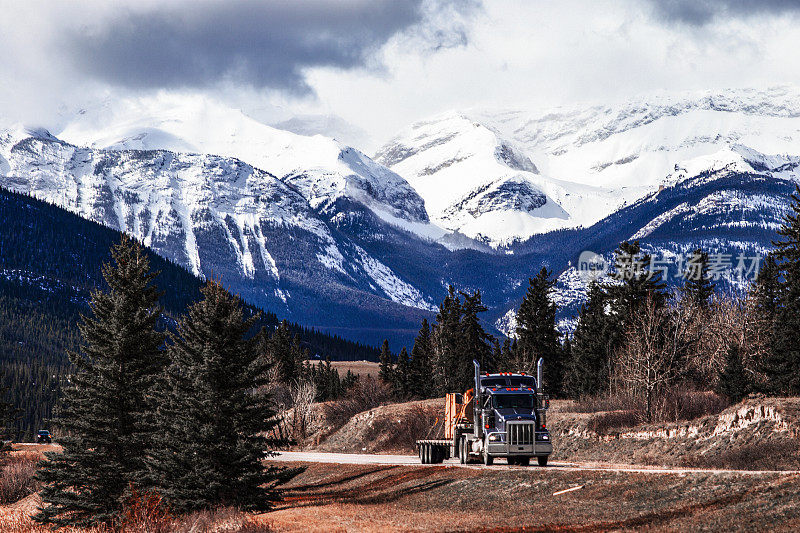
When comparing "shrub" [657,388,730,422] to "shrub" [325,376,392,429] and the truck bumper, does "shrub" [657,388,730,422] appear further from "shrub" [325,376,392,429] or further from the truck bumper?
"shrub" [325,376,392,429]

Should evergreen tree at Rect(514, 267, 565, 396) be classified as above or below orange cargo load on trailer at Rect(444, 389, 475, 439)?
above

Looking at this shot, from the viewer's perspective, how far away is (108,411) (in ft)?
148

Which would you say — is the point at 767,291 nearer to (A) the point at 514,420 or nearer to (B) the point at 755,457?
(B) the point at 755,457

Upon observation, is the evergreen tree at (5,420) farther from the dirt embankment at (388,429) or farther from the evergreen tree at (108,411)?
the evergreen tree at (108,411)

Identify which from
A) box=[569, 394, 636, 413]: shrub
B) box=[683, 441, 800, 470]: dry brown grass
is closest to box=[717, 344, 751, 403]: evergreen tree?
box=[569, 394, 636, 413]: shrub

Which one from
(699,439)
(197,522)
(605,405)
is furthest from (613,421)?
(197,522)

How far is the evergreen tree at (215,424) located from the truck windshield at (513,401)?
10.6m

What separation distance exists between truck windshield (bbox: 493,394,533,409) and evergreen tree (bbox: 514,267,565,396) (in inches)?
1979

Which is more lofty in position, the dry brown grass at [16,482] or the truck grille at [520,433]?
the truck grille at [520,433]

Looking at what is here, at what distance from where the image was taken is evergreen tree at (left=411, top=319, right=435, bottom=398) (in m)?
113

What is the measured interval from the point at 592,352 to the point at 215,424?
186 ft

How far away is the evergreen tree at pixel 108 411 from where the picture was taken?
4466cm

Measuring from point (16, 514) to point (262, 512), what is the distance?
25.5 metres

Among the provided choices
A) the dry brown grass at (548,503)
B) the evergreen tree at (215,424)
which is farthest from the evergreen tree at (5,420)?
the evergreen tree at (215,424)
